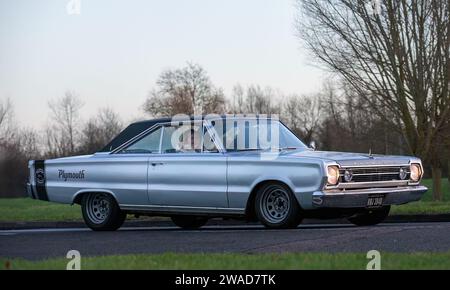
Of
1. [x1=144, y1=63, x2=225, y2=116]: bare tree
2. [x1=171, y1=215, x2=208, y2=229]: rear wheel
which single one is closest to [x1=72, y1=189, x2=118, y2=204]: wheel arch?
[x1=171, y1=215, x2=208, y2=229]: rear wheel

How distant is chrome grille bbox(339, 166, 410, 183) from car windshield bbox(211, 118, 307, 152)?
1.49 m

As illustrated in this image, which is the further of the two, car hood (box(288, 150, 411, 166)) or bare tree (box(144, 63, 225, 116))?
bare tree (box(144, 63, 225, 116))

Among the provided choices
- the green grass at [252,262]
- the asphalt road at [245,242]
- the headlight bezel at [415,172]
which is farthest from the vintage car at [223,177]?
the green grass at [252,262]

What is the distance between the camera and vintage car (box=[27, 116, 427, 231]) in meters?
10.0

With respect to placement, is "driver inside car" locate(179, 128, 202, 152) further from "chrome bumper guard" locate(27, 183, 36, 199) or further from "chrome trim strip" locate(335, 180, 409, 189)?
"chrome bumper guard" locate(27, 183, 36, 199)

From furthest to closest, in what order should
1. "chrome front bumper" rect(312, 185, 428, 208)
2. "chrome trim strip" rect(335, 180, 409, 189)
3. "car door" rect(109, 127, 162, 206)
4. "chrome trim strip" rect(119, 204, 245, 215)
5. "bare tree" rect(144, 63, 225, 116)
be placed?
1. "bare tree" rect(144, 63, 225, 116)
2. "car door" rect(109, 127, 162, 206)
3. "chrome trim strip" rect(119, 204, 245, 215)
4. "chrome trim strip" rect(335, 180, 409, 189)
5. "chrome front bumper" rect(312, 185, 428, 208)

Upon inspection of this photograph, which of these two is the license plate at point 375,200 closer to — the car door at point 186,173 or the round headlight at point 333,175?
the round headlight at point 333,175

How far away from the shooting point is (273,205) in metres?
10.3

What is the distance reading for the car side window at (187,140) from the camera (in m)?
11.1

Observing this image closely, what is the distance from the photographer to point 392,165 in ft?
34.6

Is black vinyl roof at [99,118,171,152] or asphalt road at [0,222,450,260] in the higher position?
black vinyl roof at [99,118,171,152]

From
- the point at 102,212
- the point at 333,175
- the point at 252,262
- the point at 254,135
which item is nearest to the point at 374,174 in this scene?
the point at 333,175

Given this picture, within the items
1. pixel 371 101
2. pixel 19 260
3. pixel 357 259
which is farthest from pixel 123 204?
pixel 371 101

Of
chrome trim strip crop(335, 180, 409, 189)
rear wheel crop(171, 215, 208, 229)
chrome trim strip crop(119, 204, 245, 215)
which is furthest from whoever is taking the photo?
rear wheel crop(171, 215, 208, 229)
